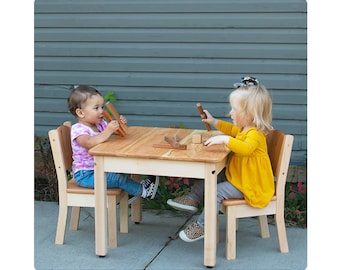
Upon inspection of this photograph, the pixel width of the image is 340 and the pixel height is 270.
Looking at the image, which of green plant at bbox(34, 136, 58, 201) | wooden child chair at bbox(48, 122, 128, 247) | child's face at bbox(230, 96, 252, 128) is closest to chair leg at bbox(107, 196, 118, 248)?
wooden child chair at bbox(48, 122, 128, 247)

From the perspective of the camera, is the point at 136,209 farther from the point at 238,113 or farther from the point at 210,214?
the point at 238,113

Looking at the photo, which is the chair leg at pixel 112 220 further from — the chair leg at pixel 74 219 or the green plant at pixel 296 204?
the green plant at pixel 296 204

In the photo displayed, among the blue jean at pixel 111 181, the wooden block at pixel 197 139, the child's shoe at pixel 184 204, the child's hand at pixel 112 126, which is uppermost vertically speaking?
the child's hand at pixel 112 126

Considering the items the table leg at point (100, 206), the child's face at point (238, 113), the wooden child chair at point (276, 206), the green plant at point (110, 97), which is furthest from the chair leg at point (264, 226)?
the green plant at point (110, 97)

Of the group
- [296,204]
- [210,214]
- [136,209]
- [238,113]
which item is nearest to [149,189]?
[136,209]

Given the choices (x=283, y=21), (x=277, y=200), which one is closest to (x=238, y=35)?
(x=283, y=21)

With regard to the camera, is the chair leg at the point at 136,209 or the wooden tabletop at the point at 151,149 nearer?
the wooden tabletop at the point at 151,149

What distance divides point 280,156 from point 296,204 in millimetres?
1279

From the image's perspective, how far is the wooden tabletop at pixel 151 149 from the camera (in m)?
4.69

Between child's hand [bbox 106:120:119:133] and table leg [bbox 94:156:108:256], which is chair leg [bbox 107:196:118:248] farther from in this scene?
child's hand [bbox 106:120:119:133]

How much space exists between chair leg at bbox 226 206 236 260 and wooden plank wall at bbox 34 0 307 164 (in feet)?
5.87

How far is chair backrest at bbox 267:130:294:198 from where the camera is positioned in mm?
4961

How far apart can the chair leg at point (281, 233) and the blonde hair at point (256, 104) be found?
616 millimetres

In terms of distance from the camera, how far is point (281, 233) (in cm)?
514
